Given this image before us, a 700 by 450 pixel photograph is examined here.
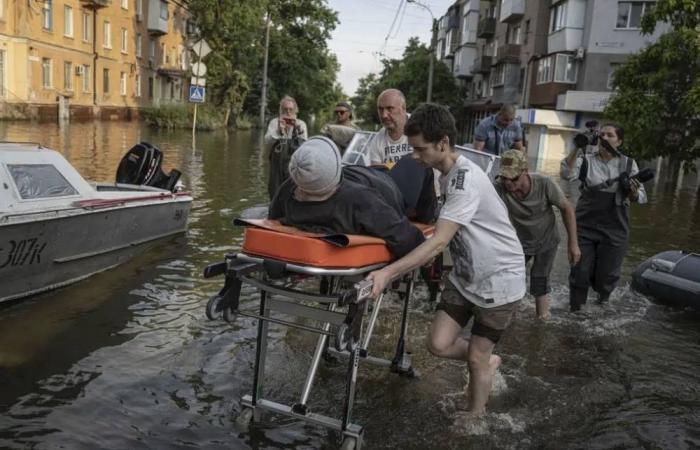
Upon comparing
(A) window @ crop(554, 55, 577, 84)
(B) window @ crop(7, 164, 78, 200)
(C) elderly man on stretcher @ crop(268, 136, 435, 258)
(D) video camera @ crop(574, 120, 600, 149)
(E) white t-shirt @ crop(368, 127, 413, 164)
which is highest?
(A) window @ crop(554, 55, 577, 84)

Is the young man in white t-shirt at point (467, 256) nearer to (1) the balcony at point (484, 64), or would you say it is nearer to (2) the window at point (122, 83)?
(2) the window at point (122, 83)

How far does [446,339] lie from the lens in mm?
4191

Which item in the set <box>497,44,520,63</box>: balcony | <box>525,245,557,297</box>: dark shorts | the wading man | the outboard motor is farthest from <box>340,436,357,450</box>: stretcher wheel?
<box>497,44,520,63</box>: balcony

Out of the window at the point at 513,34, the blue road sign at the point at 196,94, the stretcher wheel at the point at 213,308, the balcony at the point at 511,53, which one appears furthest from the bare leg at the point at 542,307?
the window at the point at 513,34

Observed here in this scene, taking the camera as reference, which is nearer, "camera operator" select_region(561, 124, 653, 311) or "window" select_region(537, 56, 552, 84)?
"camera operator" select_region(561, 124, 653, 311)

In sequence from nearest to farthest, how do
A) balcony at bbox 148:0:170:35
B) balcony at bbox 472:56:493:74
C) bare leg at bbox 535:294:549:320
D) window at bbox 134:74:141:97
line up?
bare leg at bbox 535:294:549:320, window at bbox 134:74:141:97, balcony at bbox 148:0:170:35, balcony at bbox 472:56:493:74

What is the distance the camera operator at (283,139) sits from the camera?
8930 mm

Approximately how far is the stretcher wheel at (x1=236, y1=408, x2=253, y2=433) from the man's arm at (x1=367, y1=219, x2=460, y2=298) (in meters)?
1.42

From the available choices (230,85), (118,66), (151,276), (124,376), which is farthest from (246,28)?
(124,376)

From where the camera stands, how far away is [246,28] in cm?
5059

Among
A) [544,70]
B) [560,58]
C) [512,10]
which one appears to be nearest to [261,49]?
[512,10]

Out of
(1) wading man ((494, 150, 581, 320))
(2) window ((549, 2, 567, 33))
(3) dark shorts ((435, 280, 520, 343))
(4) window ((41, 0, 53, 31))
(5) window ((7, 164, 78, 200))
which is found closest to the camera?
(3) dark shorts ((435, 280, 520, 343))

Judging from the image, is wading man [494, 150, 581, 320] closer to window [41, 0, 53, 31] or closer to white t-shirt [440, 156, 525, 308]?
white t-shirt [440, 156, 525, 308]

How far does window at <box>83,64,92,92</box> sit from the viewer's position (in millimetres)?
40519
